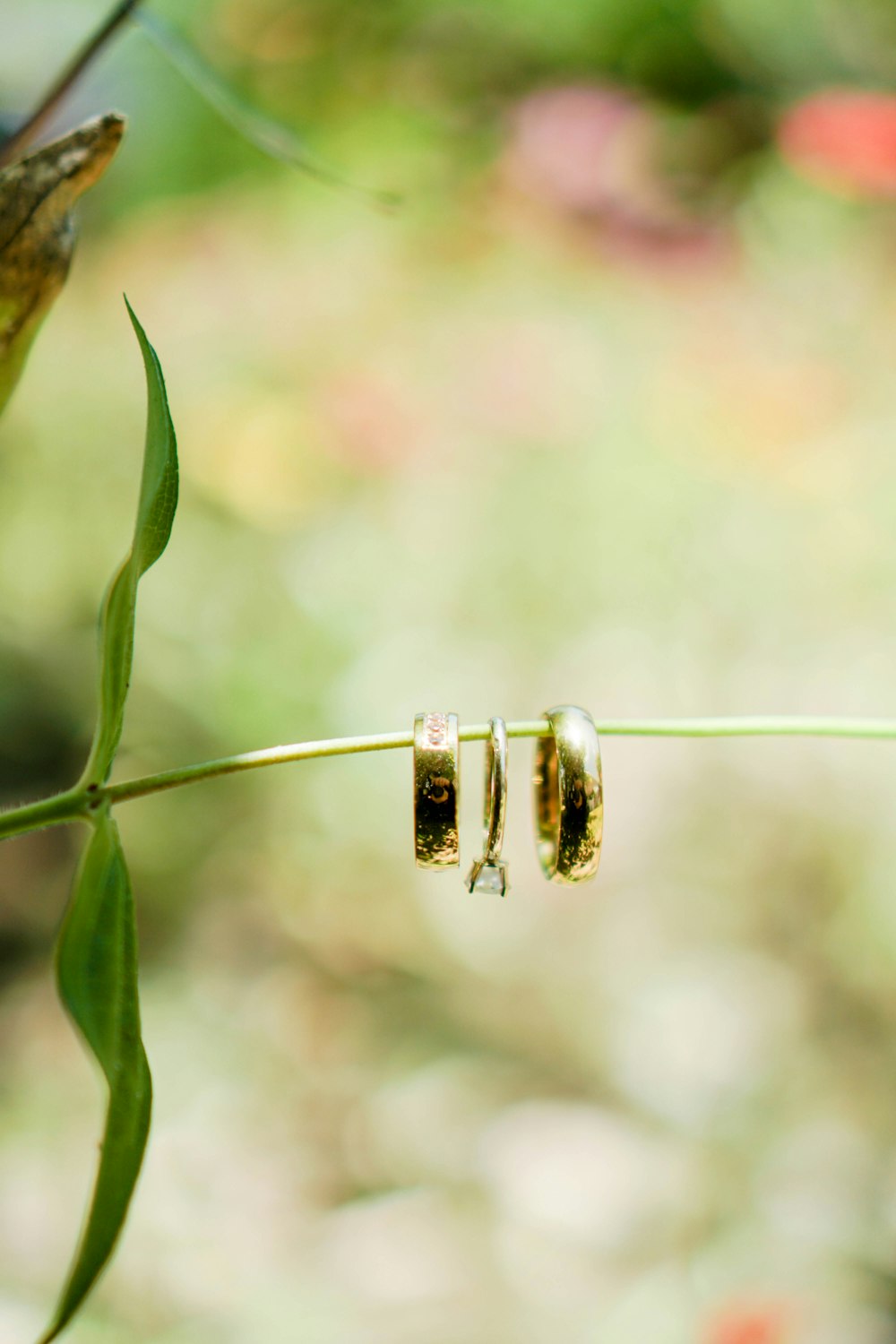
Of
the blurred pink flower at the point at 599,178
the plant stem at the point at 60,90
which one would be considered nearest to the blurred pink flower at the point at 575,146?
the blurred pink flower at the point at 599,178

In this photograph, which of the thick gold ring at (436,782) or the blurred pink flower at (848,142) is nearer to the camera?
the thick gold ring at (436,782)

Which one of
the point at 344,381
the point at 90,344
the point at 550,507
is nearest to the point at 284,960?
the point at 550,507

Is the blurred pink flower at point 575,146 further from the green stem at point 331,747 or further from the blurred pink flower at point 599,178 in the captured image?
the green stem at point 331,747

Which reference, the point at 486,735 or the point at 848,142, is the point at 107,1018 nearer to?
the point at 486,735

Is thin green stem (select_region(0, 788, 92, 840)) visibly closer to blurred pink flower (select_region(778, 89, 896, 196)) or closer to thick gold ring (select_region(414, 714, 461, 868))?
thick gold ring (select_region(414, 714, 461, 868))

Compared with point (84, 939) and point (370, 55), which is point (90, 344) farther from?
point (84, 939)

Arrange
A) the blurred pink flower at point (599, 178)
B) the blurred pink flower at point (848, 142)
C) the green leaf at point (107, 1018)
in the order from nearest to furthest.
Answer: the green leaf at point (107, 1018) → the blurred pink flower at point (848, 142) → the blurred pink flower at point (599, 178)

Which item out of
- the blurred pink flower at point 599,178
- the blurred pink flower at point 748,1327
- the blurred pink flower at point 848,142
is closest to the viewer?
the blurred pink flower at point 748,1327

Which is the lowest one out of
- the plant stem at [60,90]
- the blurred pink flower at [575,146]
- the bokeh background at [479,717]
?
the bokeh background at [479,717]

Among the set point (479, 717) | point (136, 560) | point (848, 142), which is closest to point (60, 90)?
point (136, 560)
